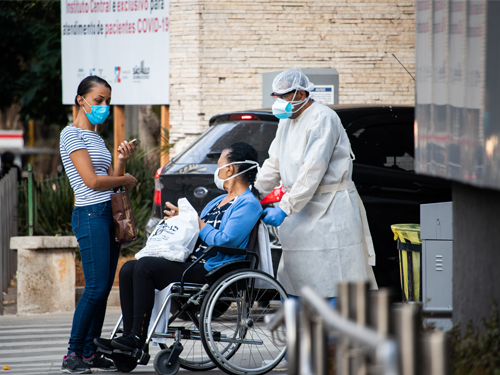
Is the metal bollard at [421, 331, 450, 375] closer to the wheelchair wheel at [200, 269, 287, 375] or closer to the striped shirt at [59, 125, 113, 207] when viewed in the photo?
the wheelchair wheel at [200, 269, 287, 375]

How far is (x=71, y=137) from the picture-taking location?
4.52m

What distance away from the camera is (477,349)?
9.75 ft

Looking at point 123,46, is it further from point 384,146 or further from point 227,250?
point 227,250

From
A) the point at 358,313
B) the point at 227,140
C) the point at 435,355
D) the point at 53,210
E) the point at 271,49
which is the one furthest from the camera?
the point at 271,49

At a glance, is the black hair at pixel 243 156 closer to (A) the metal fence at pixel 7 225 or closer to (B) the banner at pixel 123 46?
(A) the metal fence at pixel 7 225

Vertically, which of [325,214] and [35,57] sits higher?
[35,57]

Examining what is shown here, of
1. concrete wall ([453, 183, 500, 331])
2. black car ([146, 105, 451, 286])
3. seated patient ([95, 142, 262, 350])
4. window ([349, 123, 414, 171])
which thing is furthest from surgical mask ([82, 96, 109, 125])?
concrete wall ([453, 183, 500, 331])

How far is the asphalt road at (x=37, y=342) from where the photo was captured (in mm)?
4840

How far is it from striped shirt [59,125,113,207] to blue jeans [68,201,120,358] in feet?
0.16

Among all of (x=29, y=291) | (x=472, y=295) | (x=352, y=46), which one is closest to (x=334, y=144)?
(x=472, y=295)

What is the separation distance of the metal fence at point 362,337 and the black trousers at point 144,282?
6.22 feet

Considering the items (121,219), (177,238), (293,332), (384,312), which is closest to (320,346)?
(293,332)

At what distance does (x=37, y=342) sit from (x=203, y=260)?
1.88 metres

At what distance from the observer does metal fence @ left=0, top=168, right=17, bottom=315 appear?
7.44 m
